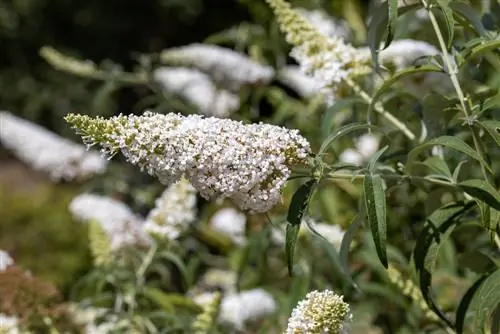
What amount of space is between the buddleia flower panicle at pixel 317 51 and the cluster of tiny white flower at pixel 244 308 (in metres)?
0.75

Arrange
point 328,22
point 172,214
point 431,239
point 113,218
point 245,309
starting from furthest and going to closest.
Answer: point 328,22
point 113,218
point 245,309
point 172,214
point 431,239

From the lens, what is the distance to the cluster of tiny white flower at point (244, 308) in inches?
86.8

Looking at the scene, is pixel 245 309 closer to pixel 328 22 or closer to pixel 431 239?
pixel 431 239

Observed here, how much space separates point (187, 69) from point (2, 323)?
4.75 ft

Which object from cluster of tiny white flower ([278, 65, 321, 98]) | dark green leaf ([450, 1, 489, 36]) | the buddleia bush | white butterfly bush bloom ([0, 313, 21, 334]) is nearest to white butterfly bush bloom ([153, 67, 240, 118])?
the buddleia bush

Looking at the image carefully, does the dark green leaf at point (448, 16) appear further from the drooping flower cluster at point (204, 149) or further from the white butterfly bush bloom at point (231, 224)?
the white butterfly bush bloom at point (231, 224)

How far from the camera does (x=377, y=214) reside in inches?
48.9

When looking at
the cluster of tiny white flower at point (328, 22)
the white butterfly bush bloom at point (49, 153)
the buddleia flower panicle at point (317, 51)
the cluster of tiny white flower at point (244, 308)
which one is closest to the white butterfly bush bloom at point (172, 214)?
the cluster of tiny white flower at point (244, 308)

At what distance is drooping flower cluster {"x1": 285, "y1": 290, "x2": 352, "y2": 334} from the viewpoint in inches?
44.6

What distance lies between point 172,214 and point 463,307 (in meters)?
0.72

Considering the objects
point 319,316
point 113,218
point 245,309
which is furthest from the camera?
point 113,218

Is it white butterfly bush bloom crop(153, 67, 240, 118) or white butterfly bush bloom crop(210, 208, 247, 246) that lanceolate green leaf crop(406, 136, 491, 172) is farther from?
white butterfly bush bloom crop(153, 67, 240, 118)

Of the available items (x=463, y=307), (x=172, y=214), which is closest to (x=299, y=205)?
(x=463, y=307)

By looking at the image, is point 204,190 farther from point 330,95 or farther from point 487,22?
point 487,22
